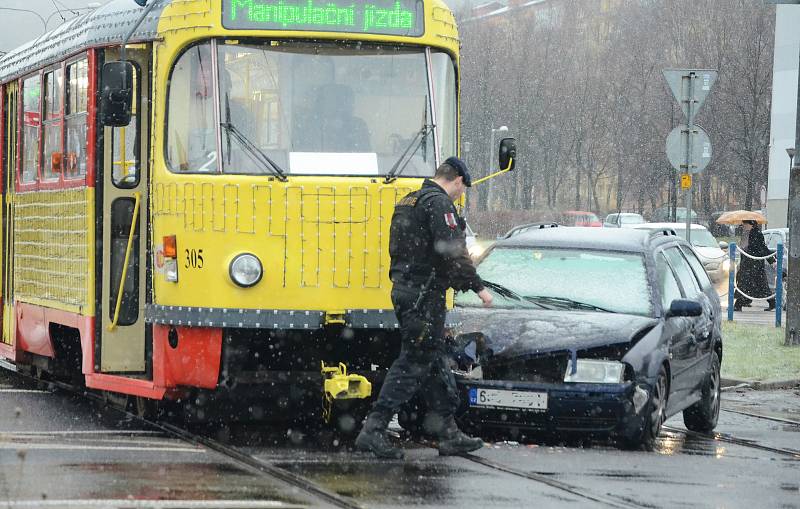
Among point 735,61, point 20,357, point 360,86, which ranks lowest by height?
point 20,357

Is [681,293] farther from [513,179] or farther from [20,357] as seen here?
[513,179]

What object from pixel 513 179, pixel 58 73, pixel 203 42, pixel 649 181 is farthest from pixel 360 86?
pixel 513 179

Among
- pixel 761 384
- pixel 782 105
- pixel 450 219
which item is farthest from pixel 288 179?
pixel 782 105

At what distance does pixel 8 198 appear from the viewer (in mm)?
13867

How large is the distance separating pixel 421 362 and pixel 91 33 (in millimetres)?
3890

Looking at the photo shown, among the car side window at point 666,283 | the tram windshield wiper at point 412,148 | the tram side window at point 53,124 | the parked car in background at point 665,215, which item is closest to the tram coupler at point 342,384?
the tram windshield wiper at point 412,148

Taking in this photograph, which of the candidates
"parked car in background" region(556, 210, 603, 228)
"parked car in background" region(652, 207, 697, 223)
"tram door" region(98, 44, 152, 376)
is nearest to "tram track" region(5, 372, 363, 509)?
"tram door" region(98, 44, 152, 376)

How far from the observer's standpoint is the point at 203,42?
33.1ft

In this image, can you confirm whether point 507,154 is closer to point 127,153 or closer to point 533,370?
point 533,370

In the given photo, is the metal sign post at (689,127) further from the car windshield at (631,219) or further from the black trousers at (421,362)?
the car windshield at (631,219)

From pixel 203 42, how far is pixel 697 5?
62.0m

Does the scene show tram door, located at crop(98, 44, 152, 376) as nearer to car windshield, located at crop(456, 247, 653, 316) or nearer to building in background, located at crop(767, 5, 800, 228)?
car windshield, located at crop(456, 247, 653, 316)

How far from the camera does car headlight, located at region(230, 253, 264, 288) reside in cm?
973

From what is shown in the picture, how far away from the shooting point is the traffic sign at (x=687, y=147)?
57.9ft
